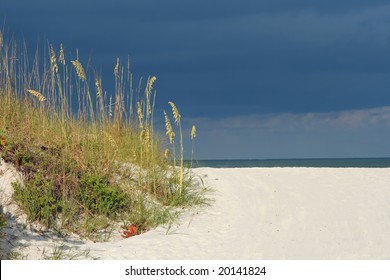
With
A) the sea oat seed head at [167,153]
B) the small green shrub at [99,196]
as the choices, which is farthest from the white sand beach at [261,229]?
the sea oat seed head at [167,153]

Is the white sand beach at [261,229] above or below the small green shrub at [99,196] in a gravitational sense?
below

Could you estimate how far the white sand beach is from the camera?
6895 mm

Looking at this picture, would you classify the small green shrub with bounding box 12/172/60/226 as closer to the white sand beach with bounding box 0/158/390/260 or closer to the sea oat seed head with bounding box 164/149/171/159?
the white sand beach with bounding box 0/158/390/260

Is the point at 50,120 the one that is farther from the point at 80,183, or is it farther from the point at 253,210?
the point at 253,210

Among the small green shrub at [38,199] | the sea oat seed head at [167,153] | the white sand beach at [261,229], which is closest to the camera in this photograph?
the white sand beach at [261,229]

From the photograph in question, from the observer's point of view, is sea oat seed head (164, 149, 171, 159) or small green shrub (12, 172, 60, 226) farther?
sea oat seed head (164, 149, 171, 159)

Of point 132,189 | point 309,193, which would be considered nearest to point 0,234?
point 132,189

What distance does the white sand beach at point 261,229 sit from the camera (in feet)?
22.6

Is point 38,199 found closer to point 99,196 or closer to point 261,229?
point 99,196

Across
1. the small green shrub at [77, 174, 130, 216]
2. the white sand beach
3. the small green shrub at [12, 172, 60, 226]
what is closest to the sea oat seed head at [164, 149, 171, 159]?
the white sand beach

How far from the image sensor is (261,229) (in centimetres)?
→ 812

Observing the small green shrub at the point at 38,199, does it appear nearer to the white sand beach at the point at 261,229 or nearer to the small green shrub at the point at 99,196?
the white sand beach at the point at 261,229

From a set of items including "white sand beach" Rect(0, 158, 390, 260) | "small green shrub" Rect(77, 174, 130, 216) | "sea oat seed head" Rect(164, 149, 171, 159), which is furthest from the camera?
"sea oat seed head" Rect(164, 149, 171, 159)

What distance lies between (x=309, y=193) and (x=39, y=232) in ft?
18.2
